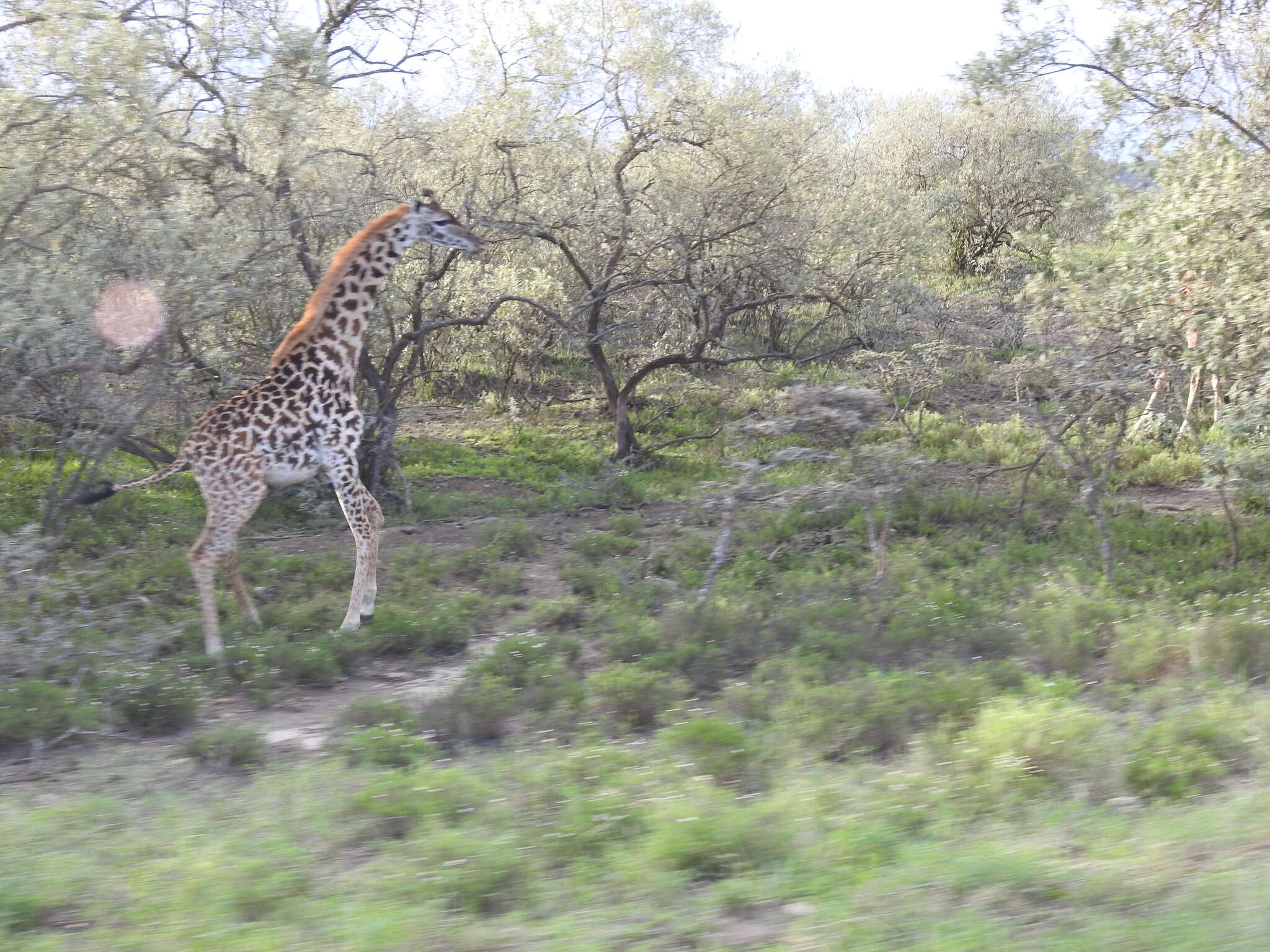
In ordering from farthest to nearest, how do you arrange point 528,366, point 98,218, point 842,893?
point 528,366, point 98,218, point 842,893

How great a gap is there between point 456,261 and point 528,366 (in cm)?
396

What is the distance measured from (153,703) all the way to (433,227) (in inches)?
184

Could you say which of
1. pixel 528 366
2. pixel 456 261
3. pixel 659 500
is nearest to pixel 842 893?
pixel 659 500

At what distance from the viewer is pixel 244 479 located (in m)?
8.77

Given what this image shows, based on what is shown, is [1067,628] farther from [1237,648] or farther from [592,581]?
[592,581]

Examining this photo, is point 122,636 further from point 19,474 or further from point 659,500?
point 659,500

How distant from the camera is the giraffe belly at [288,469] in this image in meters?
8.94

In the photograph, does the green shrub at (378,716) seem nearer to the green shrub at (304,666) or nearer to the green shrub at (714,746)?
the green shrub at (304,666)

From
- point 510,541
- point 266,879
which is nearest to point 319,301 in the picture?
point 510,541

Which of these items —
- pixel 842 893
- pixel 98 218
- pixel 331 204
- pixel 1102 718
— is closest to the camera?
pixel 842 893

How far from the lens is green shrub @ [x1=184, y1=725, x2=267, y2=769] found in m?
5.93

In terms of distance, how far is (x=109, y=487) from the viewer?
8.60m

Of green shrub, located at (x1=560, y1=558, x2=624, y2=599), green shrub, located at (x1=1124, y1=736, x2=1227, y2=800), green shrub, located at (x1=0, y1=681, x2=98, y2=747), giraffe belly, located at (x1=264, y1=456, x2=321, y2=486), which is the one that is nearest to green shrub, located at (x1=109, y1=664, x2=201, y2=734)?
green shrub, located at (x1=0, y1=681, x2=98, y2=747)

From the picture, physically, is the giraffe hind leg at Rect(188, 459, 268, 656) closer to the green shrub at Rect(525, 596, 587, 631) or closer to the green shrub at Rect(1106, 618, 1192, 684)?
the green shrub at Rect(525, 596, 587, 631)
